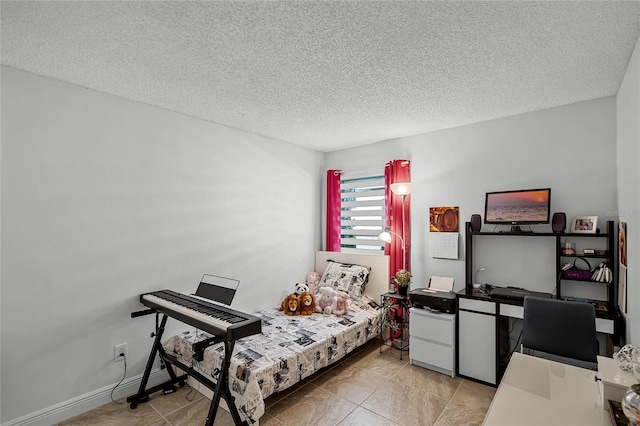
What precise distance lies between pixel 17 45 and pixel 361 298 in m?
3.80

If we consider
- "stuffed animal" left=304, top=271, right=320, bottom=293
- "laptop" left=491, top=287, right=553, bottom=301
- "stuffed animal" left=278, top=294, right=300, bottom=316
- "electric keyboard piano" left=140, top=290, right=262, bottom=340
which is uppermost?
"laptop" left=491, top=287, right=553, bottom=301

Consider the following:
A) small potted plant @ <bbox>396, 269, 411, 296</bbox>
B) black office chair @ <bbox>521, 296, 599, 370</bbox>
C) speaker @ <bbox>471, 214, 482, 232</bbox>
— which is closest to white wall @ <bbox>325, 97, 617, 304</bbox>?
speaker @ <bbox>471, 214, 482, 232</bbox>

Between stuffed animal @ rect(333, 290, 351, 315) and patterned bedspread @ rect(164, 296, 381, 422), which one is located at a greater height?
stuffed animal @ rect(333, 290, 351, 315)

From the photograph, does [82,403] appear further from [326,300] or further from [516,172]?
[516,172]

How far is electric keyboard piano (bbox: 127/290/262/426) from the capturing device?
2.07 metres

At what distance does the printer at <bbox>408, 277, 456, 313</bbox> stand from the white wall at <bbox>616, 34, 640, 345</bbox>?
4.16 ft

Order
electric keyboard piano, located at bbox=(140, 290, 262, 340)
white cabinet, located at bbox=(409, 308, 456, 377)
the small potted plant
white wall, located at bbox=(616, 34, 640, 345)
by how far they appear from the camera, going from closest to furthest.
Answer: white wall, located at bbox=(616, 34, 640, 345) → electric keyboard piano, located at bbox=(140, 290, 262, 340) → white cabinet, located at bbox=(409, 308, 456, 377) → the small potted plant

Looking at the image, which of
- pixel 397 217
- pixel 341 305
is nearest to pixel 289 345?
pixel 341 305

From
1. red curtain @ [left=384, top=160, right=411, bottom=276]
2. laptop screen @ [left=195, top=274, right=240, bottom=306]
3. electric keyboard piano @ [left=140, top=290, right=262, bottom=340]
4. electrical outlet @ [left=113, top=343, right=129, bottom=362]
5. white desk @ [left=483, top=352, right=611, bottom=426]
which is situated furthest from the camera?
red curtain @ [left=384, top=160, right=411, bottom=276]

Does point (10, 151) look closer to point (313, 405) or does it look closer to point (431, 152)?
point (313, 405)

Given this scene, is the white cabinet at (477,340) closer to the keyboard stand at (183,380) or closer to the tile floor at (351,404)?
the tile floor at (351,404)

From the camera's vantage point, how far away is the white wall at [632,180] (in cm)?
190

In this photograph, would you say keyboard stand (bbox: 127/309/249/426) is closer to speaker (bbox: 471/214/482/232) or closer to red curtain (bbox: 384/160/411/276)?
red curtain (bbox: 384/160/411/276)

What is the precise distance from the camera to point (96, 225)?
259 centimetres
